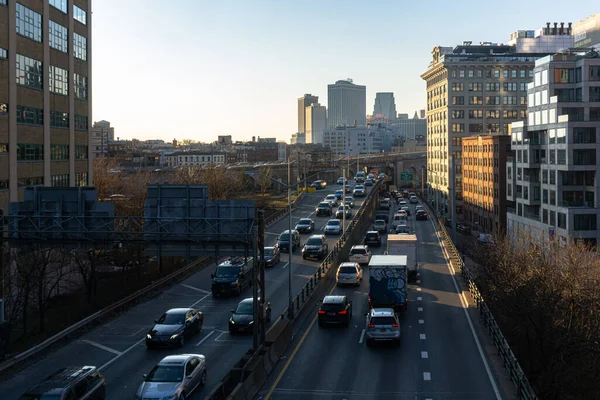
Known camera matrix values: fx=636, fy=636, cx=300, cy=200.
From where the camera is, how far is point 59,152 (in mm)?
52906

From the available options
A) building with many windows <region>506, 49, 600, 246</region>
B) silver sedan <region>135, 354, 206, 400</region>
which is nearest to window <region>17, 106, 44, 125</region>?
silver sedan <region>135, 354, 206, 400</region>

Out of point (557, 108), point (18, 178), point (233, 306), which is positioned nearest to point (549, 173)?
point (557, 108)

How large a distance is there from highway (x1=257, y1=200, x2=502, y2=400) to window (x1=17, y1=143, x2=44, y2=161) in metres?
25.6

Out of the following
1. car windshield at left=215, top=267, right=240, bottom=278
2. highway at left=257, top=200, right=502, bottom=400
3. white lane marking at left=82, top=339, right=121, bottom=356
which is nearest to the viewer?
highway at left=257, top=200, right=502, bottom=400

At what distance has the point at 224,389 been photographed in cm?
Answer: 2081

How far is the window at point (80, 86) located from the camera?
184ft

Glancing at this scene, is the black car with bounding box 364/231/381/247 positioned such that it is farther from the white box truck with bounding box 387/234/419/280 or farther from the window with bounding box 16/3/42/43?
the window with bounding box 16/3/42/43

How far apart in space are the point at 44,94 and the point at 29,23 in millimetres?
5453

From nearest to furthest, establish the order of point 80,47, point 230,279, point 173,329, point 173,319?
point 173,329, point 173,319, point 230,279, point 80,47

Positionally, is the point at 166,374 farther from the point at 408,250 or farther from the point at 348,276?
the point at 408,250

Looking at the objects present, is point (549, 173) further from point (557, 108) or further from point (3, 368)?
point (3, 368)

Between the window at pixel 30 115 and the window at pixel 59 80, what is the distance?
313 centimetres

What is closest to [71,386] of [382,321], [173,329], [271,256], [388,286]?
[173,329]

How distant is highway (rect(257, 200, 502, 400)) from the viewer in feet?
74.6
